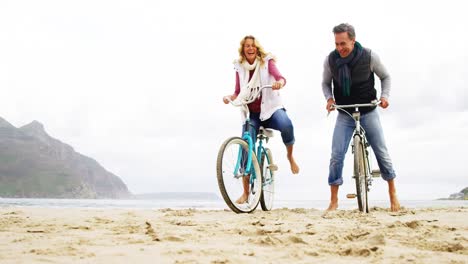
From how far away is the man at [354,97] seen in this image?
6.70 meters

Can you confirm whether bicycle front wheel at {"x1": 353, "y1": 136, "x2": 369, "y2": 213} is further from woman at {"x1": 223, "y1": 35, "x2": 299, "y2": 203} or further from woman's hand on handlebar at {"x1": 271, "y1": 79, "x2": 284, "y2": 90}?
woman's hand on handlebar at {"x1": 271, "y1": 79, "x2": 284, "y2": 90}

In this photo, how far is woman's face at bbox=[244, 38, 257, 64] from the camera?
23.1 feet

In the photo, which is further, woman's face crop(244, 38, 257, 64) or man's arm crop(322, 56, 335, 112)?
woman's face crop(244, 38, 257, 64)

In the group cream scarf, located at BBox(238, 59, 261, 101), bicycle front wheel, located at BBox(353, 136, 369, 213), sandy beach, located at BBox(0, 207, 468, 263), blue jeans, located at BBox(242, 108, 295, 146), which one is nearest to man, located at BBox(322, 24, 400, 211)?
bicycle front wheel, located at BBox(353, 136, 369, 213)

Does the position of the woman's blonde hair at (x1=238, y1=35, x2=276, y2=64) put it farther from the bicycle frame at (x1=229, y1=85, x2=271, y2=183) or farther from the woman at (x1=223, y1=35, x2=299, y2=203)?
the bicycle frame at (x1=229, y1=85, x2=271, y2=183)

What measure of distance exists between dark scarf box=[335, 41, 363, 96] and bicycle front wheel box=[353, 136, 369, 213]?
0.79 metres

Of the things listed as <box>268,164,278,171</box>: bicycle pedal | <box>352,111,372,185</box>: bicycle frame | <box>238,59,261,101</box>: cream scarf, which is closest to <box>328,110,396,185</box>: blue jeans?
<box>352,111,372,185</box>: bicycle frame

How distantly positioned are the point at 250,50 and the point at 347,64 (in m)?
1.42

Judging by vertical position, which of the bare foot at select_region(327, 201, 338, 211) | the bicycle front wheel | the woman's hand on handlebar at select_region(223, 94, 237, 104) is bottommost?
the bare foot at select_region(327, 201, 338, 211)

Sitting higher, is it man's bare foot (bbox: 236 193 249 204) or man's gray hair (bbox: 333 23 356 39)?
man's gray hair (bbox: 333 23 356 39)

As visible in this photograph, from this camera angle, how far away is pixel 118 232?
393 centimetres

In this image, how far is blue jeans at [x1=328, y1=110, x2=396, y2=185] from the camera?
22.2ft

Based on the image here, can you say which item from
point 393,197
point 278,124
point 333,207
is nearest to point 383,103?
point 393,197

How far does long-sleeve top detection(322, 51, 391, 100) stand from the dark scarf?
208mm
